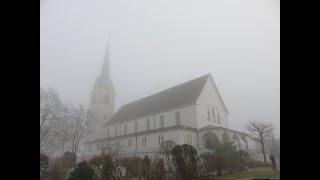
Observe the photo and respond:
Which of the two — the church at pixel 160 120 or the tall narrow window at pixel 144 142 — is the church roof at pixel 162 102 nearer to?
the church at pixel 160 120

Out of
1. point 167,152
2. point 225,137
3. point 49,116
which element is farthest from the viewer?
point 225,137

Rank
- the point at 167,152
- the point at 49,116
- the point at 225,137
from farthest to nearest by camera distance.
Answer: the point at 225,137, the point at 167,152, the point at 49,116

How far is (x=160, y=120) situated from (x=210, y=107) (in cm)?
47

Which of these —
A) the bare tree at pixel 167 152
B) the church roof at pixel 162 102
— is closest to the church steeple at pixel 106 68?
the church roof at pixel 162 102

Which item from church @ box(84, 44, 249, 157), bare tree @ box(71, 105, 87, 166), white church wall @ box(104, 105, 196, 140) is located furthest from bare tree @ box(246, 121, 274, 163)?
bare tree @ box(71, 105, 87, 166)

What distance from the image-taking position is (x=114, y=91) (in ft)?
9.30

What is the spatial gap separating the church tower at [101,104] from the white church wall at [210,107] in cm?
80

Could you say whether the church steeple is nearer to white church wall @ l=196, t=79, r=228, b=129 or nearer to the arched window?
white church wall @ l=196, t=79, r=228, b=129

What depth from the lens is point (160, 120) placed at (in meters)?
2.86

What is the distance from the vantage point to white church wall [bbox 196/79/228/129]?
109 inches

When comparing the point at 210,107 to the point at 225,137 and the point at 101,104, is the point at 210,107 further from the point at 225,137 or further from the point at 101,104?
the point at 101,104

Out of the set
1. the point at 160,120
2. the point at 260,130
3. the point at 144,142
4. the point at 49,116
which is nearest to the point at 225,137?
the point at 260,130
